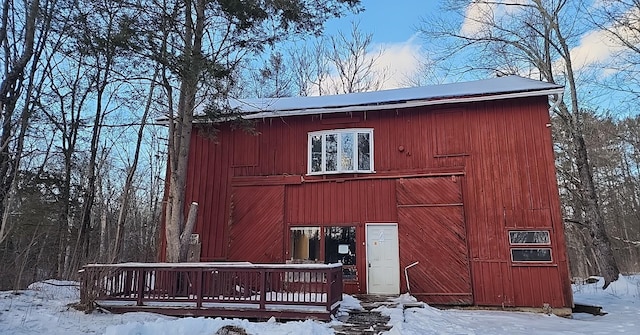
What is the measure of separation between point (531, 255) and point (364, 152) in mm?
5045

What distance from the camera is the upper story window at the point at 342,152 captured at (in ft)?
37.8

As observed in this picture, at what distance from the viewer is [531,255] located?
9906 mm

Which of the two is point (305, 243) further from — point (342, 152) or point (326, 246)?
point (342, 152)

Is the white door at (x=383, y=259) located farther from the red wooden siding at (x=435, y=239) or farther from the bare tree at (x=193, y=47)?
the bare tree at (x=193, y=47)

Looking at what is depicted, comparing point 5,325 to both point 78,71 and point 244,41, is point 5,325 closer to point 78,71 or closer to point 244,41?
point 244,41

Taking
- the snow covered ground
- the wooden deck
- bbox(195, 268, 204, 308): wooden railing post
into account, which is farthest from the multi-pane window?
bbox(195, 268, 204, 308): wooden railing post

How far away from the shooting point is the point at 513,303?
977 cm

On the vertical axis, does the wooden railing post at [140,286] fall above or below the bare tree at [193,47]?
below

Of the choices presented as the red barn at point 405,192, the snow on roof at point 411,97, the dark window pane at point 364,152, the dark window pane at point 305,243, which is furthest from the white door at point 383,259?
the snow on roof at point 411,97

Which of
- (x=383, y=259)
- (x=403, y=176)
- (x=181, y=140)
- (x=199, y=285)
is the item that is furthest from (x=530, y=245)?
(x=181, y=140)

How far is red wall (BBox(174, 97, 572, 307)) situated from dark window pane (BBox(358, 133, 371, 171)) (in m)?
0.23

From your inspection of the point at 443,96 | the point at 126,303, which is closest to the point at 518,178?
the point at 443,96

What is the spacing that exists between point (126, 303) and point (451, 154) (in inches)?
342

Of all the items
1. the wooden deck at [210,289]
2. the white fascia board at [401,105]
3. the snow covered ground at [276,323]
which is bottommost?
the snow covered ground at [276,323]
